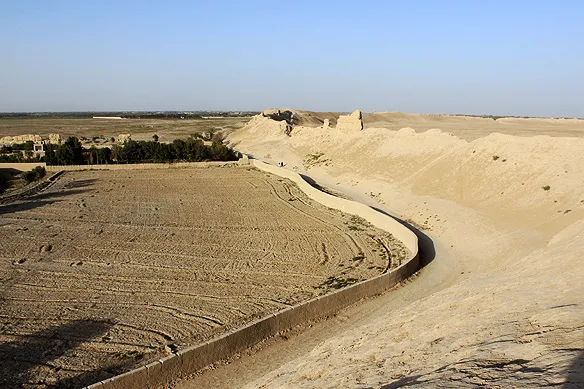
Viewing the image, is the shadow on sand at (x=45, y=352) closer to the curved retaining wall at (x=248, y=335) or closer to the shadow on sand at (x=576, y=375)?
the curved retaining wall at (x=248, y=335)

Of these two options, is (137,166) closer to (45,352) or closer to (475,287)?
(45,352)

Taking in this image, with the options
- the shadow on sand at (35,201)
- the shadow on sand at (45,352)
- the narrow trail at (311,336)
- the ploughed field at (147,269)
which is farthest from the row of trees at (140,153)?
the shadow on sand at (45,352)

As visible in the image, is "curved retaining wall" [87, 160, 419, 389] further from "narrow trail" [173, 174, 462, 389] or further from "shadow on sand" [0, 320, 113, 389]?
"shadow on sand" [0, 320, 113, 389]

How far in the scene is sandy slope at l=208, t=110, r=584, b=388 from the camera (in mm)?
6917

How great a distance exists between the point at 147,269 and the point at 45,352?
5.08m

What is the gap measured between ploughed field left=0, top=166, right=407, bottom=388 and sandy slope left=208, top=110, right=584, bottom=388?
6.92 feet

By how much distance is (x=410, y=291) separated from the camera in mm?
13633

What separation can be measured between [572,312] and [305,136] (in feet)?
161

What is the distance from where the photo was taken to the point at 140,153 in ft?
142

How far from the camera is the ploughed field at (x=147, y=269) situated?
33.8 feet

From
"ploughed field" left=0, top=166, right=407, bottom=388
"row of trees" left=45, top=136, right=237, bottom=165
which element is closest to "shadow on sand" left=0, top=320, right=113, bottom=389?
"ploughed field" left=0, top=166, right=407, bottom=388

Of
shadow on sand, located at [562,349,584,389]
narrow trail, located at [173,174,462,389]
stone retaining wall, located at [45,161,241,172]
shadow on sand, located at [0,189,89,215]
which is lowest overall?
narrow trail, located at [173,174,462,389]

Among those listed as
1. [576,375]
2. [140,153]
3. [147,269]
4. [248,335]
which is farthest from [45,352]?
[140,153]

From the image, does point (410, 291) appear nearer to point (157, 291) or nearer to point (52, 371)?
point (157, 291)
